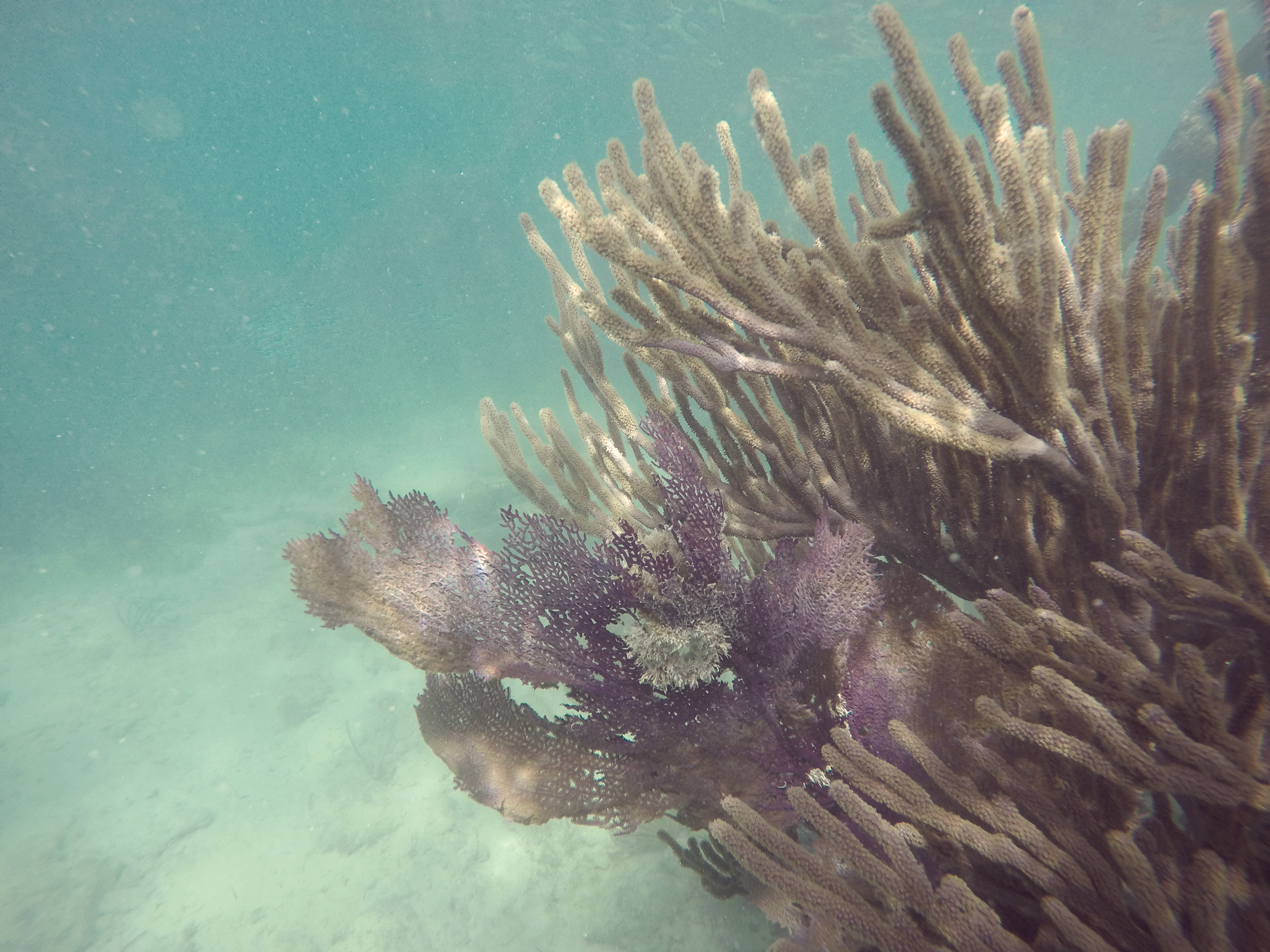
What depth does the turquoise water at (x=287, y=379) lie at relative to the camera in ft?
26.9

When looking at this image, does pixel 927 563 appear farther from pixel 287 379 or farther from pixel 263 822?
pixel 287 379

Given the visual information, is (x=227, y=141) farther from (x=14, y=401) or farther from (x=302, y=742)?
(x=302, y=742)

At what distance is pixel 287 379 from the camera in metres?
41.2

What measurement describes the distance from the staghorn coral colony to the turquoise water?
260 centimetres

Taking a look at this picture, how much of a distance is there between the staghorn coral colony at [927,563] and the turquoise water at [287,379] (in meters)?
2.60

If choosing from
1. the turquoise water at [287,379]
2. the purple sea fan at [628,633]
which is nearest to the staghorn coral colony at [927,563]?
the purple sea fan at [628,633]

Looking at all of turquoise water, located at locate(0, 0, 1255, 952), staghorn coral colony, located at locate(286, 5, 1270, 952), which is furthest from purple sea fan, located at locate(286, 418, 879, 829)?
turquoise water, located at locate(0, 0, 1255, 952)

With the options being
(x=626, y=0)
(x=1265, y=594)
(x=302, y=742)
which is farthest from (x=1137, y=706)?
(x=626, y=0)

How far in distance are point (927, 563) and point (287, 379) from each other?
47946 millimetres

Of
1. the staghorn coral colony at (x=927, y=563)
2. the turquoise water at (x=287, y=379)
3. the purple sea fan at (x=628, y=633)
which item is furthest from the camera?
the turquoise water at (x=287, y=379)

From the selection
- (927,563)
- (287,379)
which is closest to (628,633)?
(927,563)

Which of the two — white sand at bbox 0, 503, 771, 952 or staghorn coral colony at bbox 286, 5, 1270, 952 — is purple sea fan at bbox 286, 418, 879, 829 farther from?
white sand at bbox 0, 503, 771, 952

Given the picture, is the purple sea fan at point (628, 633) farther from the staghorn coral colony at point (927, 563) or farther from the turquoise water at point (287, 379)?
the turquoise water at point (287, 379)

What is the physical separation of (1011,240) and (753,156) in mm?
53892
